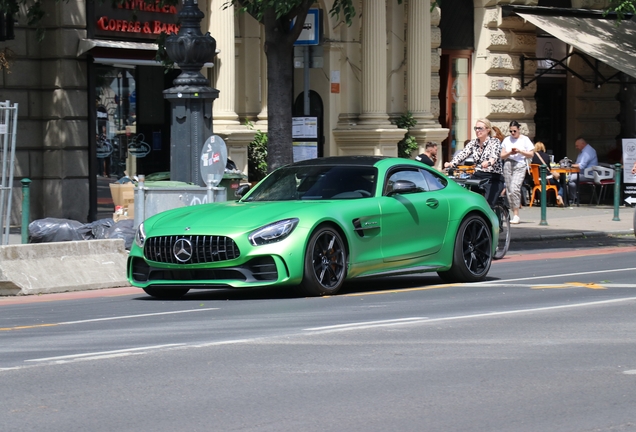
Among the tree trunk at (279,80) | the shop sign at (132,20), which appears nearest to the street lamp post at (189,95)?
the tree trunk at (279,80)

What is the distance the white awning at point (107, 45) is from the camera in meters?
20.9

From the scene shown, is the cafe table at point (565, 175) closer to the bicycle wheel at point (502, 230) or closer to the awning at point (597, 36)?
the awning at point (597, 36)

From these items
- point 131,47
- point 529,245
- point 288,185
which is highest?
point 131,47

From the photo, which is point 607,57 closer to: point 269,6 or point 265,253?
point 269,6

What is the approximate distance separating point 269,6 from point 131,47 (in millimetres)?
5788

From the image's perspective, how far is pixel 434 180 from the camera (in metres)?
13.5

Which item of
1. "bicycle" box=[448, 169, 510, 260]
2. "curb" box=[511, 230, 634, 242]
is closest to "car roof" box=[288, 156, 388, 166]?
"bicycle" box=[448, 169, 510, 260]

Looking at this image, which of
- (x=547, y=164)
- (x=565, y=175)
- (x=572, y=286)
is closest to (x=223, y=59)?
(x=547, y=164)

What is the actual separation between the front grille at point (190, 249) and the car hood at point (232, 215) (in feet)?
0.39

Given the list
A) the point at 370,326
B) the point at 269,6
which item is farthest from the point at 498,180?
the point at 370,326

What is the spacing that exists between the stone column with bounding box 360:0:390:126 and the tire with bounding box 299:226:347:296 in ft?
48.4

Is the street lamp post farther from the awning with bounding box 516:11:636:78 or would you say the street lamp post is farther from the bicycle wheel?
the awning with bounding box 516:11:636:78

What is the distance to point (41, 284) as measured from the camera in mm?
13516

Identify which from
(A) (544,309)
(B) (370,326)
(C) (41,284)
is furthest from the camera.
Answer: (C) (41,284)
